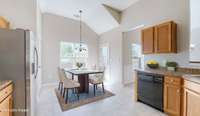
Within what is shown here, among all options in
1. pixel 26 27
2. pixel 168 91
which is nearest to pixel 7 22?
pixel 26 27

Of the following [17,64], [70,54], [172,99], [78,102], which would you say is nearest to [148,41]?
[172,99]

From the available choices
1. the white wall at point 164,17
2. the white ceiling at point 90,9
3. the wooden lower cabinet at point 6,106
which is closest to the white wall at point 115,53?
the white ceiling at point 90,9

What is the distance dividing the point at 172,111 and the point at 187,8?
232cm

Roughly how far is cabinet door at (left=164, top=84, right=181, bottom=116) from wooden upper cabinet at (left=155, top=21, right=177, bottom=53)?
36.7 inches

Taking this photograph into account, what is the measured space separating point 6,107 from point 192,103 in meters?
2.72

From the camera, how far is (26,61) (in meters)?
2.07

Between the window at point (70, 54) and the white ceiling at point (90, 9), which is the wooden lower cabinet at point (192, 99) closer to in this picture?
the white ceiling at point (90, 9)

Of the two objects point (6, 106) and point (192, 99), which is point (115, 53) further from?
point (6, 106)

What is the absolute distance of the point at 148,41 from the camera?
142 inches

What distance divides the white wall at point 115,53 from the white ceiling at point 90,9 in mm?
359

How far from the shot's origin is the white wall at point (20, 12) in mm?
3277

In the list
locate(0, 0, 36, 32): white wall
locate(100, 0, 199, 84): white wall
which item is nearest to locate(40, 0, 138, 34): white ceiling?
locate(100, 0, 199, 84): white wall

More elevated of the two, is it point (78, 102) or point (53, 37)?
point (53, 37)

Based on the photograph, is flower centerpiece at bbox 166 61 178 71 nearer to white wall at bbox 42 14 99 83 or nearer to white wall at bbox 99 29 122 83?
white wall at bbox 99 29 122 83
